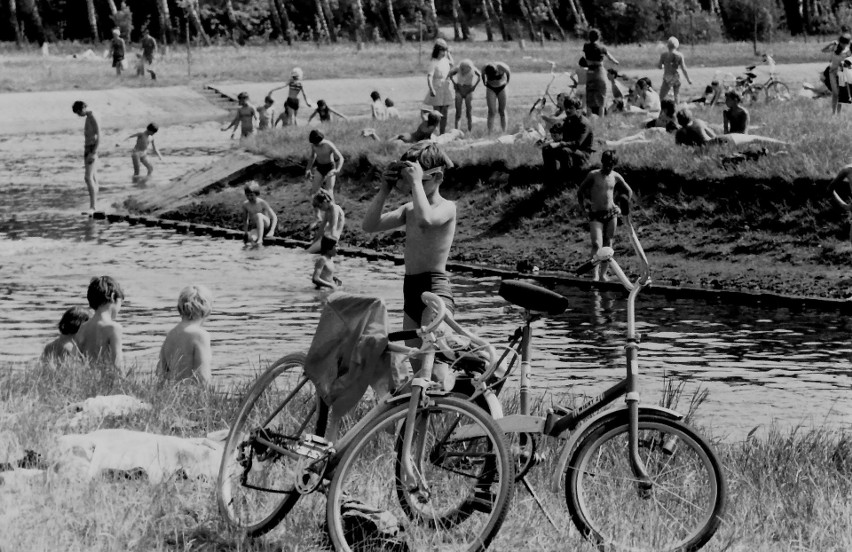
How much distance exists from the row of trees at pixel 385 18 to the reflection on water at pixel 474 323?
170ft

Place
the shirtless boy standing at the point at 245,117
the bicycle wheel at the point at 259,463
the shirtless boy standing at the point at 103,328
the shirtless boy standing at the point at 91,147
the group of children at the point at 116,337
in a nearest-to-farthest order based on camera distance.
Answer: the bicycle wheel at the point at 259,463, the group of children at the point at 116,337, the shirtless boy standing at the point at 103,328, the shirtless boy standing at the point at 91,147, the shirtless boy standing at the point at 245,117

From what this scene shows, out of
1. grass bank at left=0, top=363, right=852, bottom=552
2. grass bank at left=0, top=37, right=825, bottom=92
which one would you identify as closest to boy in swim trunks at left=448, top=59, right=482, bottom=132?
grass bank at left=0, top=363, right=852, bottom=552

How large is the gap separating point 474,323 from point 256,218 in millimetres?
8519

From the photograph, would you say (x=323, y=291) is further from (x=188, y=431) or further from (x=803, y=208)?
(x=188, y=431)

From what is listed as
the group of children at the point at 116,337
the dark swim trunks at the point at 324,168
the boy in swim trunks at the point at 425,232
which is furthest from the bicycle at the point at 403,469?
the dark swim trunks at the point at 324,168

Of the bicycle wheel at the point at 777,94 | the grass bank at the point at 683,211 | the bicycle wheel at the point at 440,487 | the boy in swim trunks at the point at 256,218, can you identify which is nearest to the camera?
the bicycle wheel at the point at 440,487

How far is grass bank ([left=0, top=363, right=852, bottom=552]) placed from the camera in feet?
21.6

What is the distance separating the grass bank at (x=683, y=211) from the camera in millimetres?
20750

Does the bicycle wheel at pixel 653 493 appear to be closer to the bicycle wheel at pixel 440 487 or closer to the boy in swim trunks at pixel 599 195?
the bicycle wheel at pixel 440 487

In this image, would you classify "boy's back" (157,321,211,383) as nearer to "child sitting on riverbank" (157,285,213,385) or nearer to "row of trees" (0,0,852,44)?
"child sitting on riverbank" (157,285,213,385)

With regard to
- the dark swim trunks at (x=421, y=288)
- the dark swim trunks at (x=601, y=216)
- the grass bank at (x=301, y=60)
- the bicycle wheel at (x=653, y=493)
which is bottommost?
the grass bank at (x=301, y=60)

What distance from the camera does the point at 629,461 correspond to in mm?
6418

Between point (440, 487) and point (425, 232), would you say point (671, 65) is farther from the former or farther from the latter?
point (440, 487)

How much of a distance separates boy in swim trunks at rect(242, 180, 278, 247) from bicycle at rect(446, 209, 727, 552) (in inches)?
730
